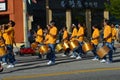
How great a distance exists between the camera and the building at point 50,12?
39.2 metres

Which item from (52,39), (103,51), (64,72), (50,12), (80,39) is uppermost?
(50,12)

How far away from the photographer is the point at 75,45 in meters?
22.5

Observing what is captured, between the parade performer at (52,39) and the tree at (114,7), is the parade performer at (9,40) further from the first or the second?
the tree at (114,7)

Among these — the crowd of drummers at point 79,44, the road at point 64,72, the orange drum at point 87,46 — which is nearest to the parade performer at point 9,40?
the road at point 64,72

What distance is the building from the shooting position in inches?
1545

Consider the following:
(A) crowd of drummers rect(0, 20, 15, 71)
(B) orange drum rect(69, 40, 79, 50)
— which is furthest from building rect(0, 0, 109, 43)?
(A) crowd of drummers rect(0, 20, 15, 71)

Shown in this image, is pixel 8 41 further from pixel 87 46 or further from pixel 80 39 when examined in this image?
pixel 80 39

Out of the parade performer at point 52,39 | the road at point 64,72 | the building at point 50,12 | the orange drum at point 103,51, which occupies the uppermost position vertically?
the building at point 50,12

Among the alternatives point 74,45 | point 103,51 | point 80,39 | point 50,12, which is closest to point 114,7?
point 50,12

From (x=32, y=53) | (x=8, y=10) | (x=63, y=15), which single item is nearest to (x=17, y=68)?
(x=32, y=53)

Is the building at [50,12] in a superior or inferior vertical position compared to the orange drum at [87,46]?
superior

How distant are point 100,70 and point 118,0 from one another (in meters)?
26.8

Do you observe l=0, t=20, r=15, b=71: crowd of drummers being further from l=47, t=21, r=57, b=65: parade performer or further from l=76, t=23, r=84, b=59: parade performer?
l=76, t=23, r=84, b=59: parade performer

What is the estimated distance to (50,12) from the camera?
41406 millimetres
